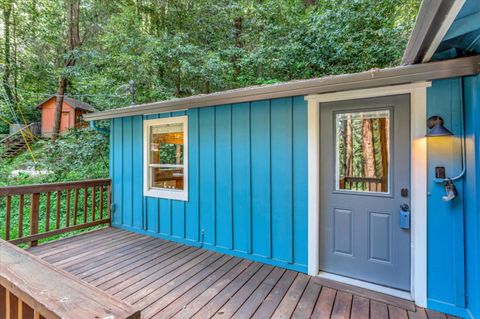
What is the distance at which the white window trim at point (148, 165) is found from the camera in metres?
3.87

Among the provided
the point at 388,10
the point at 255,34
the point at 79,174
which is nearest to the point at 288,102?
the point at 388,10

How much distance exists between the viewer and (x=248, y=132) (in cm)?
330

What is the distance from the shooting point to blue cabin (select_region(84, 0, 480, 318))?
2.08m

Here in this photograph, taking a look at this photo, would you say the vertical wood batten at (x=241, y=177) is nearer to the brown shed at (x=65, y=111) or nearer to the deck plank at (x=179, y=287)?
the deck plank at (x=179, y=287)

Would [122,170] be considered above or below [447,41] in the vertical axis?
below

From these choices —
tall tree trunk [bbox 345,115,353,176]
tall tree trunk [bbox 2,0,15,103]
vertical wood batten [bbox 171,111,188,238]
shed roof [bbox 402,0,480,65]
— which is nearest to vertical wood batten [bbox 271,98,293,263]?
tall tree trunk [bbox 345,115,353,176]

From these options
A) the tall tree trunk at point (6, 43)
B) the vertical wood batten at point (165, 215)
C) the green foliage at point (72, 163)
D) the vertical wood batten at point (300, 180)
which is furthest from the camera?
the tall tree trunk at point (6, 43)

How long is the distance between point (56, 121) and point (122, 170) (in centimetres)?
747

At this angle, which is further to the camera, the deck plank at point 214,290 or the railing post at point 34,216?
the railing post at point 34,216

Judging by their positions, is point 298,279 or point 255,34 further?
point 255,34

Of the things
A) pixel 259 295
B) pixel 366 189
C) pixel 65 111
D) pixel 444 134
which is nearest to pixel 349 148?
pixel 366 189

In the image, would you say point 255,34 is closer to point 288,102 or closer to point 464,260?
point 288,102

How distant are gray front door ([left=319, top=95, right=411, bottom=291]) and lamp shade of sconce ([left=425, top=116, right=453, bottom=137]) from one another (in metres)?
0.21

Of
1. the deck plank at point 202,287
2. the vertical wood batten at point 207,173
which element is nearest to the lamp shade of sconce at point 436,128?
the deck plank at point 202,287
